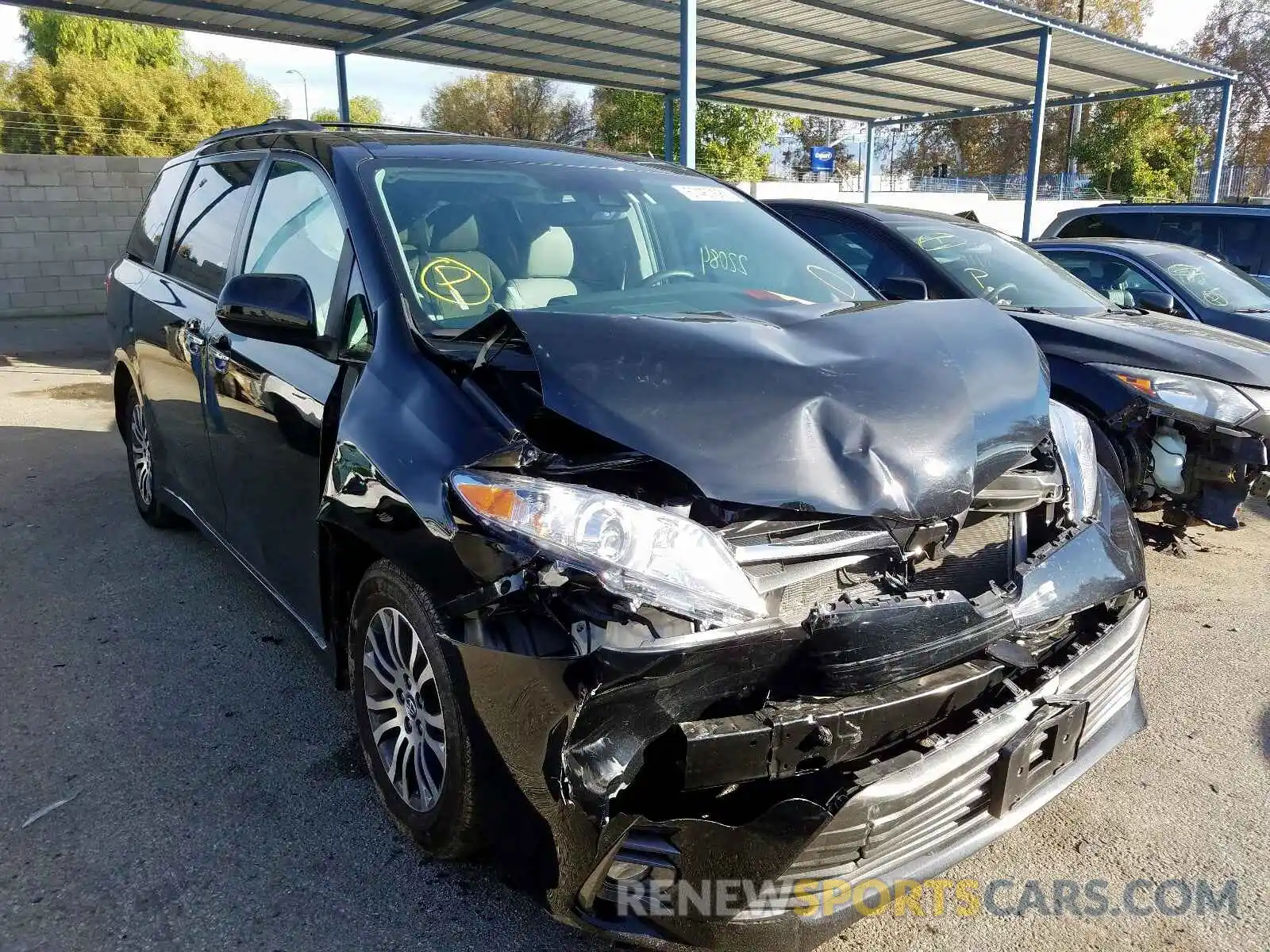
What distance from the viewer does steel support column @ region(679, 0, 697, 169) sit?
9.39m

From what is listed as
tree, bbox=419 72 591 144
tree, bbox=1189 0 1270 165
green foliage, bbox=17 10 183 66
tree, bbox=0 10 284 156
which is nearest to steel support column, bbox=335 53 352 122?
tree, bbox=0 10 284 156

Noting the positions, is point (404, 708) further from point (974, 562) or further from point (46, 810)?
point (974, 562)

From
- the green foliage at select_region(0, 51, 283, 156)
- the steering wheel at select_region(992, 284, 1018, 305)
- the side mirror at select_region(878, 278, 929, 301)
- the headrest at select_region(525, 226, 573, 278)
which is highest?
the green foliage at select_region(0, 51, 283, 156)

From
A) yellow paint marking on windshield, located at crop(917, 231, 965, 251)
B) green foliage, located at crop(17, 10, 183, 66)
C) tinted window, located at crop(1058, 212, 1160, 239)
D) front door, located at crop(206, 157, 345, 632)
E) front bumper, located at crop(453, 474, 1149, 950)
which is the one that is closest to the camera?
front bumper, located at crop(453, 474, 1149, 950)

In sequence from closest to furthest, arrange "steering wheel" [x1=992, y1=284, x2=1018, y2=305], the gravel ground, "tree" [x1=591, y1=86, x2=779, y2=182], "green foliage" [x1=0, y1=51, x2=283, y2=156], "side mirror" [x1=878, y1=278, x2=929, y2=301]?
the gravel ground
"side mirror" [x1=878, y1=278, x2=929, y2=301]
"steering wheel" [x1=992, y1=284, x2=1018, y2=305]
"tree" [x1=591, y1=86, x2=779, y2=182]
"green foliage" [x1=0, y1=51, x2=283, y2=156]

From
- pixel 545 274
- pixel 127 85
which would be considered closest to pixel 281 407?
pixel 545 274

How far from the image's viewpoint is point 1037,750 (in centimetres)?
204

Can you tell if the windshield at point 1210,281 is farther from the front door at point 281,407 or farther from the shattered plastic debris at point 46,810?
the shattered plastic debris at point 46,810

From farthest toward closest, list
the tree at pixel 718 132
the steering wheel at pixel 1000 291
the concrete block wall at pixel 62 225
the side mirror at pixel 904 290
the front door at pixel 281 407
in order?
the tree at pixel 718 132
the concrete block wall at pixel 62 225
the steering wheel at pixel 1000 291
the side mirror at pixel 904 290
the front door at pixel 281 407

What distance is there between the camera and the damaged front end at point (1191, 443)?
4.27 meters

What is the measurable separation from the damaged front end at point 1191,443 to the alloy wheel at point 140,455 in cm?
471

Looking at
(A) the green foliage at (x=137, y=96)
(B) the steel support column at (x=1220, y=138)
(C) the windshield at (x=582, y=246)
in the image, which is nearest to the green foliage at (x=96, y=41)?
(A) the green foliage at (x=137, y=96)

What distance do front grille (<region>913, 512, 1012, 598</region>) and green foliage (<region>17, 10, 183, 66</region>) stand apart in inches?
1704

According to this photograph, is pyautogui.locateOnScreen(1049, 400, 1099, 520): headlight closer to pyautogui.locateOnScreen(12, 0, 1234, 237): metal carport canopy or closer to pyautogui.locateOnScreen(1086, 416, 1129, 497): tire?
pyautogui.locateOnScreen(1086, 416, 1129, 497): tire
